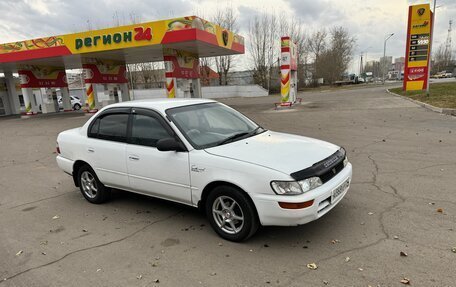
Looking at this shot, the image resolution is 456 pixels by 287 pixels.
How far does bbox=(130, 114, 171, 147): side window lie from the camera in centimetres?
421

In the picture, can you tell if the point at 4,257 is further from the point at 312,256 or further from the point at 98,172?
the point at 312,256

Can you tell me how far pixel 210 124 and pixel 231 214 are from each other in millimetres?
1434

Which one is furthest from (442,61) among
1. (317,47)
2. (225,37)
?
(225,37)

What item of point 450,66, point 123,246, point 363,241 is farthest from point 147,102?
point 450,66

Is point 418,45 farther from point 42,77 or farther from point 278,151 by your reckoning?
point 42,77

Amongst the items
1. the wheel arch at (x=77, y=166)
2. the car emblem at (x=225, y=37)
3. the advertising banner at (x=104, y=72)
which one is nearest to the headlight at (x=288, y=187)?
the wheel arch at (x=77, y=166)

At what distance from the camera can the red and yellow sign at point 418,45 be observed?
25.7 meters

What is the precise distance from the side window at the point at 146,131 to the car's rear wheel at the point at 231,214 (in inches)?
43.1

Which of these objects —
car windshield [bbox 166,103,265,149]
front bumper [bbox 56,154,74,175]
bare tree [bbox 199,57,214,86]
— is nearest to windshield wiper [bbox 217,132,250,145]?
car windshield [bbox 166,103,265,149]

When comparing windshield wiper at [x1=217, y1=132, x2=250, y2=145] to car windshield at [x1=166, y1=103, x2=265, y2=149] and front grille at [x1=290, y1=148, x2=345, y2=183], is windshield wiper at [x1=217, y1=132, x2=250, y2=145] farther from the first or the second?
front grille at [x1=290, y1=148, x2=345, y2=183]

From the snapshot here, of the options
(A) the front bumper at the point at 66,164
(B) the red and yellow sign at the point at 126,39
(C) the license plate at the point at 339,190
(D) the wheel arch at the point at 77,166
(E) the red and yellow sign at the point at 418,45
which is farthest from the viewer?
(E) the red and yellow sign at the point at 418,45

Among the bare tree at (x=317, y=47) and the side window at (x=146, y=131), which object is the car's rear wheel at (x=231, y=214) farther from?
the bare tree at (x=317, y=47)

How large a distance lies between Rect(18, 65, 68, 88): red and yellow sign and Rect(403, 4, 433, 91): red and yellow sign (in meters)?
31.5

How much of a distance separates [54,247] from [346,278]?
337 cm
